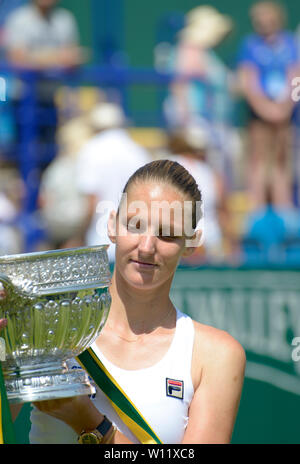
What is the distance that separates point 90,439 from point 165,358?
22cm

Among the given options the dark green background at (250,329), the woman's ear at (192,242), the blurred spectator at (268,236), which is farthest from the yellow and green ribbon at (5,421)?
the blurred spectator at (268,236)

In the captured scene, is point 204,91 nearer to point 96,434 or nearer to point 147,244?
point 147,244

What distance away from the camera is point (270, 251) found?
4.48 meters

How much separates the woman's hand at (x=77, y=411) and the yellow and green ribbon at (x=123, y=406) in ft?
0.15

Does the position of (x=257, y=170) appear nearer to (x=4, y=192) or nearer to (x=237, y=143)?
(x=237, y=143)

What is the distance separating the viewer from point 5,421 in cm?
129

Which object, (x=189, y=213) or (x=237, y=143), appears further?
(x=237, y=143)

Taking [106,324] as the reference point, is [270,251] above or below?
below

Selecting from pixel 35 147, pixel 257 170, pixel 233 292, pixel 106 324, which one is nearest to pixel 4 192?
pixel 35 147

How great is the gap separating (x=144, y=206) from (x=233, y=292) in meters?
2.21

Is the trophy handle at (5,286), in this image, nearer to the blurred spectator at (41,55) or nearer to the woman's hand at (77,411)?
the woman's hand at (77,411)
